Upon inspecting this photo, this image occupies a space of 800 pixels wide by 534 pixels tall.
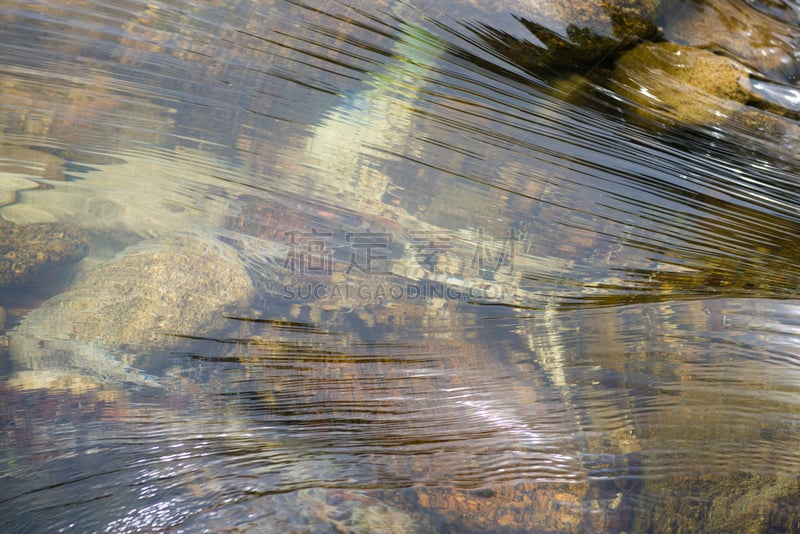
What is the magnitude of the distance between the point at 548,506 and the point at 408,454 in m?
0.51

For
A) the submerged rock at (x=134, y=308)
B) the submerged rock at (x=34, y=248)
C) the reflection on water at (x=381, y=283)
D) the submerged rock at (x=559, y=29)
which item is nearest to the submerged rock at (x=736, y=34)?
the reflection on water at (x=381, y=283)

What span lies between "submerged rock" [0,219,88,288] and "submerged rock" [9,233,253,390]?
150 millimetres

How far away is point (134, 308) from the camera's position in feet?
6.93

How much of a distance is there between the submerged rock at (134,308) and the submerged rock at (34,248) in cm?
15

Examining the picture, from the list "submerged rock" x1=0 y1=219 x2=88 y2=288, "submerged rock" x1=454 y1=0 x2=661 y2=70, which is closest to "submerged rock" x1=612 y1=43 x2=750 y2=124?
"submerged rock" x1=454 y1=0 x2=661 y2=70

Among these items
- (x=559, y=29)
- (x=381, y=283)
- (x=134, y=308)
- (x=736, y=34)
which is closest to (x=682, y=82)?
(x=736, y=34)

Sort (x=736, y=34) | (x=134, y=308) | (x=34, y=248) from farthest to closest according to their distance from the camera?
(x=736, y=34)
(x=34, y=248)
(x=134, y=308)

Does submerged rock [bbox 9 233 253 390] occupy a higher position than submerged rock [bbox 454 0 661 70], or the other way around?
submerged rock [bbox 454 0 661 70]

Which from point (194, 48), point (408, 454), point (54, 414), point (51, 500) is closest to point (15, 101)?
point (194, 48)

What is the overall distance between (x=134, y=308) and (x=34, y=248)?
20.3 inches

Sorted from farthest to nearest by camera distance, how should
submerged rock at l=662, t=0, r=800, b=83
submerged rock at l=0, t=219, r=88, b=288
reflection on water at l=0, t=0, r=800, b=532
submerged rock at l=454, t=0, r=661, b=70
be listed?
submerged rock at l=662, t=0, r=800, b=83 < submerged rock at l=454, t=0, r=661, b=70 < submerged rock at l=0, t=219, r=88, b=288 < reflection on water at l=0, t=0, r=800, b=532

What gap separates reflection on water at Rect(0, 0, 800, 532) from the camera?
6.36 ft

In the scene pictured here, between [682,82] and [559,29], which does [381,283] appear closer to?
[559,29]

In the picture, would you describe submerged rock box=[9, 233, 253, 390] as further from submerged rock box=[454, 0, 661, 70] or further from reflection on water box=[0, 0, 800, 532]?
submerged rock box=[454, 0, 661, 70]
